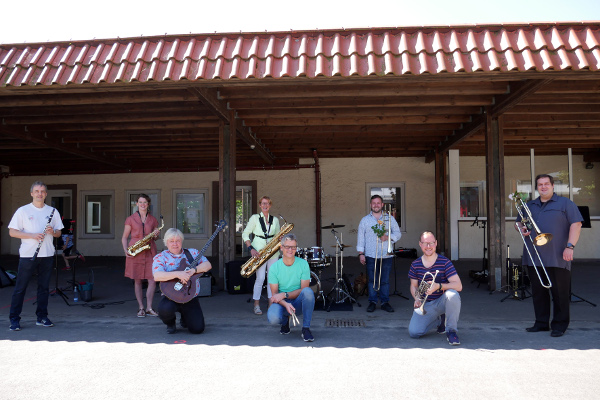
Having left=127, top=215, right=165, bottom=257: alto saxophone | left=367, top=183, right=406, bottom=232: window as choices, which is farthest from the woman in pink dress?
left=367, top=183, right=406, bottom=232: window

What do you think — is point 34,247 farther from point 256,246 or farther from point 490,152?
point 490,152

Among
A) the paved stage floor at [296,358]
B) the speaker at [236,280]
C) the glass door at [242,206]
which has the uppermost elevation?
the glass door at [242,206]

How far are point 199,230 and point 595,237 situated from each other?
10978 mm

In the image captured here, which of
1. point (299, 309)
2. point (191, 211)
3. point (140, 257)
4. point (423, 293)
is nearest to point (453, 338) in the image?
point (423, 293)

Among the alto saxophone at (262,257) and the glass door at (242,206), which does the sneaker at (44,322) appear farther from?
the glass door at (242,206)

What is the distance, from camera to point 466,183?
39.6 feet

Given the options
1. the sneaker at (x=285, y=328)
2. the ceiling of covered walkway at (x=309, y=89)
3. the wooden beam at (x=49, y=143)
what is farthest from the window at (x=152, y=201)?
the sneaker at (x=285, y=328)

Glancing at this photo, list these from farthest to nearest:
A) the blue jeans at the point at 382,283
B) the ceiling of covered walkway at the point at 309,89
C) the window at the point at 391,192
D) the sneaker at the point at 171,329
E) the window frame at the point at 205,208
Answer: the window frame at the point at 205,208
the window at the point at 391,192
the blue jeans at the point at 382,283
the ceiling of covered walkway at the point at 309,89
the sneaker at the point at 171,329

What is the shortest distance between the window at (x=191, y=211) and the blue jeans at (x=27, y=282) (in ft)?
25.9

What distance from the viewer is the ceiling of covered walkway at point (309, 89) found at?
473cm

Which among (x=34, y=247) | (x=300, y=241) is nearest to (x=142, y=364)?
(x=34, y=247)

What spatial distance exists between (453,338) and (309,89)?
151 inches

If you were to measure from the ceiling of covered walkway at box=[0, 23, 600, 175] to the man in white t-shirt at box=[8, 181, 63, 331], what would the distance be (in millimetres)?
1449

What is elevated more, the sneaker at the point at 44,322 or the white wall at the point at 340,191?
the white wall at the point at 340,191
